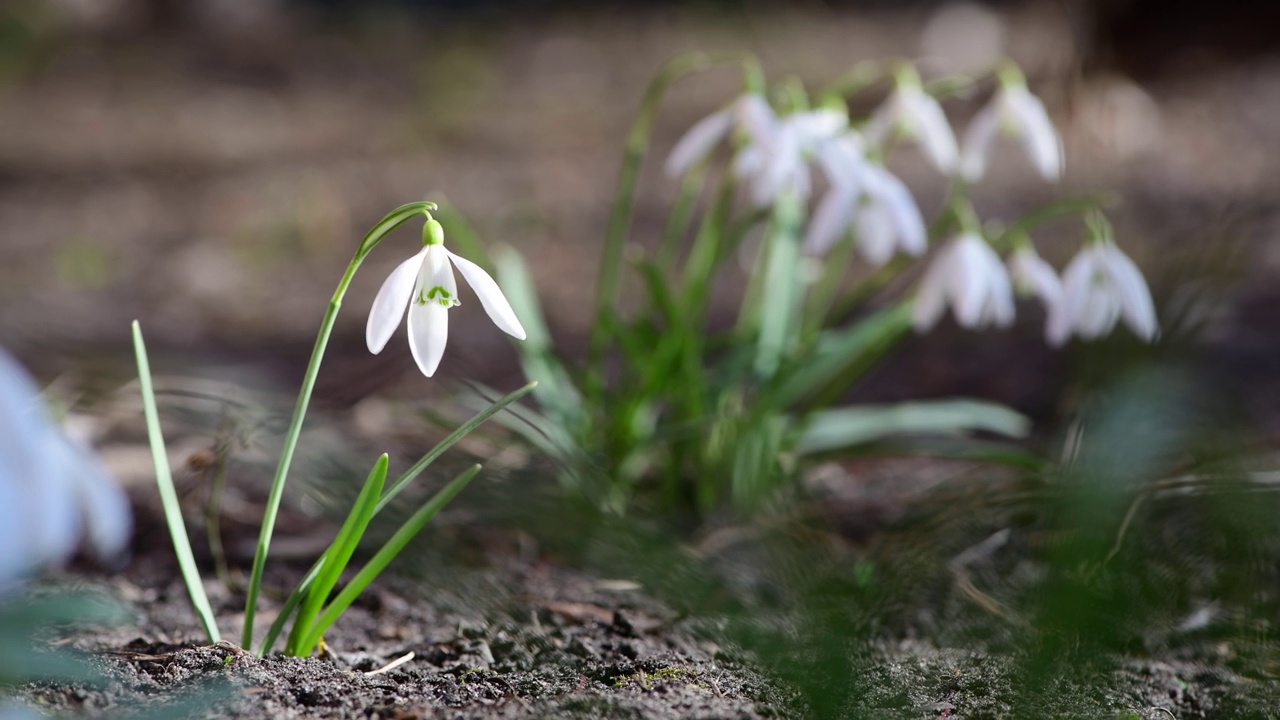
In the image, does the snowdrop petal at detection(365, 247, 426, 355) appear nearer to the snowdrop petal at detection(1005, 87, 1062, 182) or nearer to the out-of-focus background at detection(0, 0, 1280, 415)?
the out-of-focus background at detection(0, 0, 1280, 415)

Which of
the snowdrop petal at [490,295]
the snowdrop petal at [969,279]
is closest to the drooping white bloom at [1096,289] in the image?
the snowdrop petal at [969,279]

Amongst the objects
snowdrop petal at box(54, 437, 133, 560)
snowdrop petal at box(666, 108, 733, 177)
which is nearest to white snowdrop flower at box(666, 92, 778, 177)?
snowdrop petal at box(666, 108, 733, 177)

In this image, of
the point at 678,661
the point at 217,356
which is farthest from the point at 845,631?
the point at 217,356

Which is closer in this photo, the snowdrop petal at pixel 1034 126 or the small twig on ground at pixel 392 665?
the small twig on ground at pixel 392 665

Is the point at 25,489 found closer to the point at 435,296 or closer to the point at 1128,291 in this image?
the point at 435,296

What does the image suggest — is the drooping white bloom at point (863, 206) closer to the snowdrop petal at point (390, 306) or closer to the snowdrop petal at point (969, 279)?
the snowdrop petal at point (969, 279)

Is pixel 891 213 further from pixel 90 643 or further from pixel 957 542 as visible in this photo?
pixel 90 643

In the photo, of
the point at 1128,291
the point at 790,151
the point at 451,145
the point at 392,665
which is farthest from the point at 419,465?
the point at 451,145
